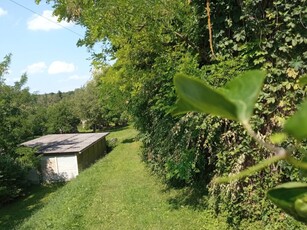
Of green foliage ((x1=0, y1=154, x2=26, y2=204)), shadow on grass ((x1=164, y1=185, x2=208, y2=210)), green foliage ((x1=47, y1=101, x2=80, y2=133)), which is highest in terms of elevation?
green foliage ((x1=47, y1=101, x2=80, y2=133))

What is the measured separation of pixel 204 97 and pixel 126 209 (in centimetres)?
919

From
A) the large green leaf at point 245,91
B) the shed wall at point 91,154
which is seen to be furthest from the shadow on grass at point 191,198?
the shed wall at point 91,154

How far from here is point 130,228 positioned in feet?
25.3

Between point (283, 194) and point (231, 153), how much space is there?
18.5 ft

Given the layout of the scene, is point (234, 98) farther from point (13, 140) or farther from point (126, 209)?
point (13, 140)

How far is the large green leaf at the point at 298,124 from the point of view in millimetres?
201

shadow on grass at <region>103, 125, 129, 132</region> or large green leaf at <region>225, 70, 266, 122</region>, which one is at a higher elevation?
large green leaf at <region>225, 70, 266, 122</region>

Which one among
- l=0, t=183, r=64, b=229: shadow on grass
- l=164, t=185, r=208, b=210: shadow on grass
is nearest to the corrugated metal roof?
l=0, t=183, r=64, b=229: shadow on grass

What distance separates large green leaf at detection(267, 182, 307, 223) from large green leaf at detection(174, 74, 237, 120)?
0.12 meters

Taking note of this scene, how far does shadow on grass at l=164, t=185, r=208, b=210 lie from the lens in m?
7.77

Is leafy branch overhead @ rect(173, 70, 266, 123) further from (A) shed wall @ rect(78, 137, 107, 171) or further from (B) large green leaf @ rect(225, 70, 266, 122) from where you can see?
(A) shed wall @ rect(78, 137, 107, 171)

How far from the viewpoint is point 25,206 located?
16.1 m

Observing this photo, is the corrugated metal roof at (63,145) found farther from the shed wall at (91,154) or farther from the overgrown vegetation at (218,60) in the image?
the overgrown vegetation at (218,60)

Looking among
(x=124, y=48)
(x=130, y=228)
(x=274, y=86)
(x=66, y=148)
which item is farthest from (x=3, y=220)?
(x=274, y=86)
